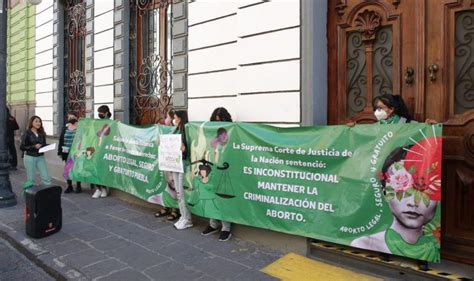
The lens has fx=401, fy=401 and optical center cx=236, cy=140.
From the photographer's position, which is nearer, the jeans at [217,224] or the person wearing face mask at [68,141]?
the jeans at [217,224]

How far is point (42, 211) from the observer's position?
5.75 metres

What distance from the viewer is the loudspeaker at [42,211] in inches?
225

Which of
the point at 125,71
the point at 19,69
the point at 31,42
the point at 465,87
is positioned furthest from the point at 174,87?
the point at 19,69

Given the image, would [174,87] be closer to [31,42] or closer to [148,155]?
[148,155]

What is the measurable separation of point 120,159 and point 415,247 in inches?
217

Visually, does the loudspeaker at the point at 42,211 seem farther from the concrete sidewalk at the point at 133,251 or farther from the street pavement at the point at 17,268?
the street pavement at the point at 17,268

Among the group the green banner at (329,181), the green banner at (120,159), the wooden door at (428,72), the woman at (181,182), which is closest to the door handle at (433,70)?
the wooden door at (428,72)

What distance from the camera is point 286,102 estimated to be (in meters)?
5.36

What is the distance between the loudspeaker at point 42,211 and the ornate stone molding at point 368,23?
15.6 feet

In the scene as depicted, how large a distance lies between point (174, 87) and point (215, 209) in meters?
2.95

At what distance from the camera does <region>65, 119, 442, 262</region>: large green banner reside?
151 inches

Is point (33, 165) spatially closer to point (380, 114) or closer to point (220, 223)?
point (220, 223)

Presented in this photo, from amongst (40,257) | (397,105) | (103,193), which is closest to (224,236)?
(40,257)

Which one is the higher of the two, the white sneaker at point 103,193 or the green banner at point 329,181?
the green banner at point 329,181
